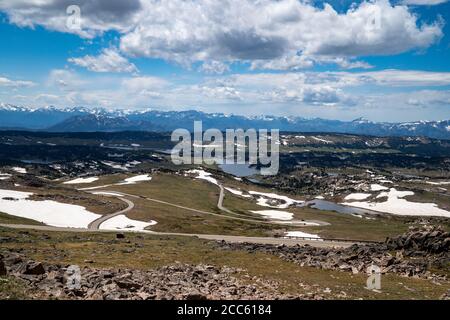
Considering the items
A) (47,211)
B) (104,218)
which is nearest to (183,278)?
(104,218)

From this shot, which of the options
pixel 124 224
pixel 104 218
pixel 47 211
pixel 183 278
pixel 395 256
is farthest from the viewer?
pixel 104 218

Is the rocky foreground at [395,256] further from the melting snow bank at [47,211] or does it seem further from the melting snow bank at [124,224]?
the melting snow bank at [47,211]

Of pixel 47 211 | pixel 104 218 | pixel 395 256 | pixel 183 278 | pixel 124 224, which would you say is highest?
pixel 183 278

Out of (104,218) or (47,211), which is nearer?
(47,211)

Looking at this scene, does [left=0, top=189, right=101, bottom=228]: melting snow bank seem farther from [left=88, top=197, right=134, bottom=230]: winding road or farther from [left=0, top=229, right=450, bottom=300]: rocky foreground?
[left=0, top=229, right=450, bottom=300]: rocky foreground

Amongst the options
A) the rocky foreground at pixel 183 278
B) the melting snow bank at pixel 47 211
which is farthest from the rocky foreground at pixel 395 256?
the melting snow bank at pixel 47 211

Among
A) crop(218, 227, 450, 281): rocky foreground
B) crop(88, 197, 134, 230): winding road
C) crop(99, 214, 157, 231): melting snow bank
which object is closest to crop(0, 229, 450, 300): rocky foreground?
crop(218, 227, 450, 281): rocky foreground

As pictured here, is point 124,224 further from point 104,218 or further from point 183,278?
point 183,278
